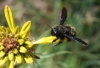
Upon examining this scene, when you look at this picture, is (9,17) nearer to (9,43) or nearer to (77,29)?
(9,43)

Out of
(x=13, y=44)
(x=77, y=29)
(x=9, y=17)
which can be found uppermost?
(x=9, y=17)

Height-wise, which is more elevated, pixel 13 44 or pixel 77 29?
pixel 13 44

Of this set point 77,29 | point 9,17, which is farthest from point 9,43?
point 77,29

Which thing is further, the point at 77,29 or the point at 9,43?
the point at 77,29

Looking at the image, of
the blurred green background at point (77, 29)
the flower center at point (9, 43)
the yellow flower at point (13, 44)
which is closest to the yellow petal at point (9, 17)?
the yellow flower at point (13, 44)

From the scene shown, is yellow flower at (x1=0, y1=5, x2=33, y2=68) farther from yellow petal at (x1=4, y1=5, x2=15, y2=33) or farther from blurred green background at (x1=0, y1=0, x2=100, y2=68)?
blurred green background at (x1=0, y1=0, x2=100, y2=68)

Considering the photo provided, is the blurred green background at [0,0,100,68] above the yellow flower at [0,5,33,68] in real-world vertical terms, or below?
below

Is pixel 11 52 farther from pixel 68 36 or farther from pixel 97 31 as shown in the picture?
pixel 97 31

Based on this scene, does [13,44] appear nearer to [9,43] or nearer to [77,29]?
[9,43]

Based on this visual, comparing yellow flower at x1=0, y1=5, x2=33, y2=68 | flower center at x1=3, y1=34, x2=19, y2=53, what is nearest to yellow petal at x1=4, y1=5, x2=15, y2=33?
yellow flower at x1=0, y1=5, x2=33, y2=68
